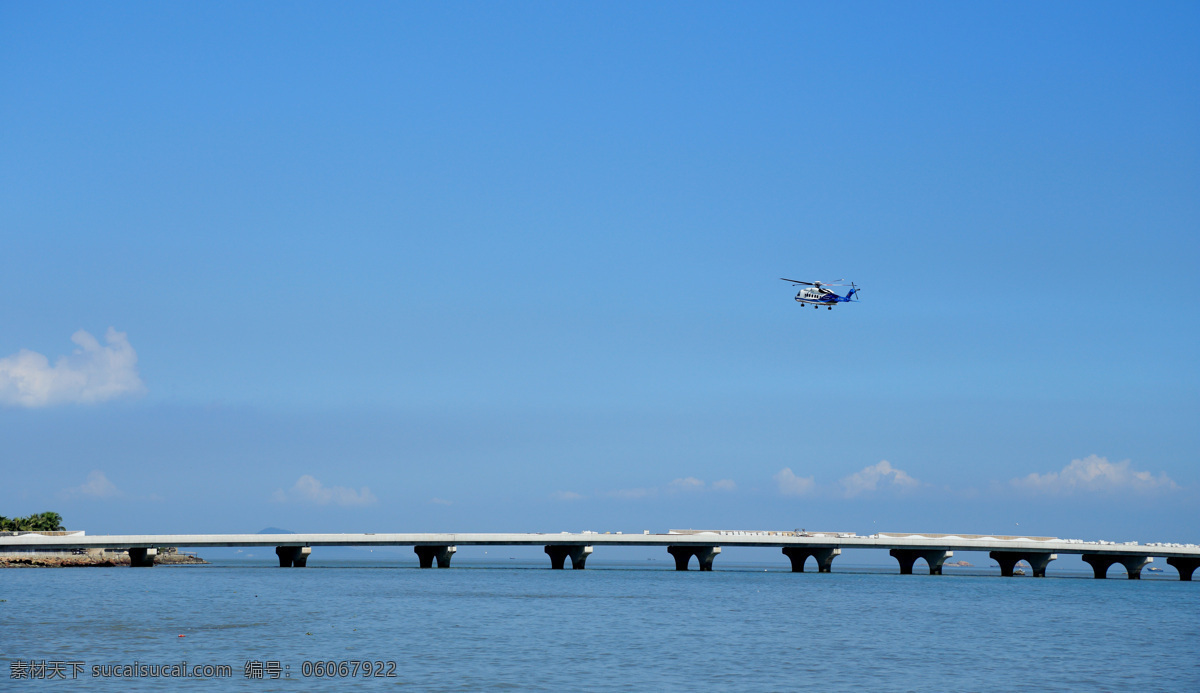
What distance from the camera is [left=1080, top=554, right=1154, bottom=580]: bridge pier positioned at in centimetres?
16288

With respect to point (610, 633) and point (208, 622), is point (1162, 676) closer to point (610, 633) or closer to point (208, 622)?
point (610, 633)

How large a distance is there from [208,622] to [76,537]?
3266 inches

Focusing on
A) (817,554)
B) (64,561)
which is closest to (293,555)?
(64,561)

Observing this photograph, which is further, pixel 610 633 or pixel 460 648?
pixel 610 633

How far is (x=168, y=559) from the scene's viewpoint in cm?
18600

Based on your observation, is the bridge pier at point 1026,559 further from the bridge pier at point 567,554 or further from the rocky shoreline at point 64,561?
the rocky shoreline at point 64,561

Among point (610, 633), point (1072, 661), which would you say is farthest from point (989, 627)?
point (610, 633)

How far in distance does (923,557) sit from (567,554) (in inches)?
2219

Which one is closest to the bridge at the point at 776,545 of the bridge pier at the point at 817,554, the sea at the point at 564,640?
the bridge pier at the point at 817,554

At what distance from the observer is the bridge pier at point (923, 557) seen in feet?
532

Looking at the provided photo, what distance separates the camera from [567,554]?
163 metres

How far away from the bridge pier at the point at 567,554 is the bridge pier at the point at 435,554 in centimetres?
1523

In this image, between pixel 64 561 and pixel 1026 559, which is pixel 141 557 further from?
pixel 1026 559

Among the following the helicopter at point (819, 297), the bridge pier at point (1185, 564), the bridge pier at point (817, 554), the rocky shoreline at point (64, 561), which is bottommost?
the bridge pier at point (1185, 564)
